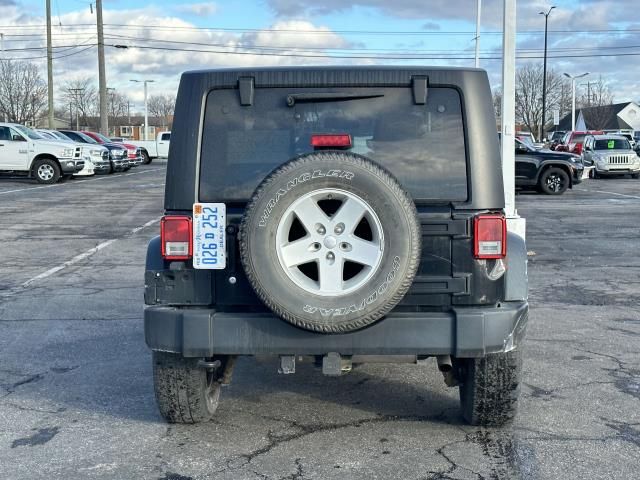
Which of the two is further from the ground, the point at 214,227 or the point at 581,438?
the point at 214,227

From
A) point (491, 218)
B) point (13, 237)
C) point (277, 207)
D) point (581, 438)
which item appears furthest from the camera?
point (13, 237)

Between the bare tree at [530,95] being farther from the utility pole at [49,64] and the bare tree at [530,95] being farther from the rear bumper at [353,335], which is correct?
the rear bumper at [353,335]

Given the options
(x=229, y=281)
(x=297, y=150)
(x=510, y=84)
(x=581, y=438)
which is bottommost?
(x=581, y=438)

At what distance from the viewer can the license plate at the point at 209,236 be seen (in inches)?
181

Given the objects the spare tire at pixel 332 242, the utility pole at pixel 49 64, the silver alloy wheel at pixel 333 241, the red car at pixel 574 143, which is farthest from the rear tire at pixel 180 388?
the utility pole at pixel 49 64

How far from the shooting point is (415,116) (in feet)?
15.4

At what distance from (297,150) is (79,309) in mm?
5031

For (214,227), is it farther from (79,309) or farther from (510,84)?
(510,84)

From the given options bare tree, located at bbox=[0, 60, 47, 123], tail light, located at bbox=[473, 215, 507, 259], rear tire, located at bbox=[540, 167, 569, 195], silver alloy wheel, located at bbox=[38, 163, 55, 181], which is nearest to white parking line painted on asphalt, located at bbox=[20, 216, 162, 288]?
tail light, located at bbox=[473, 215, 507, 259]

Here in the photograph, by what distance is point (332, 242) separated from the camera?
4277mm

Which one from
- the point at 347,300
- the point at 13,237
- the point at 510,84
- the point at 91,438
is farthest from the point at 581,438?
the point at 13,237

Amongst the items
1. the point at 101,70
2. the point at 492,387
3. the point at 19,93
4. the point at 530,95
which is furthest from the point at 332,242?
the point at 530,95

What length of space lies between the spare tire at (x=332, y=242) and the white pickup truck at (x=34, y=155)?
26678 mm

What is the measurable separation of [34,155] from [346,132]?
26.6 m
